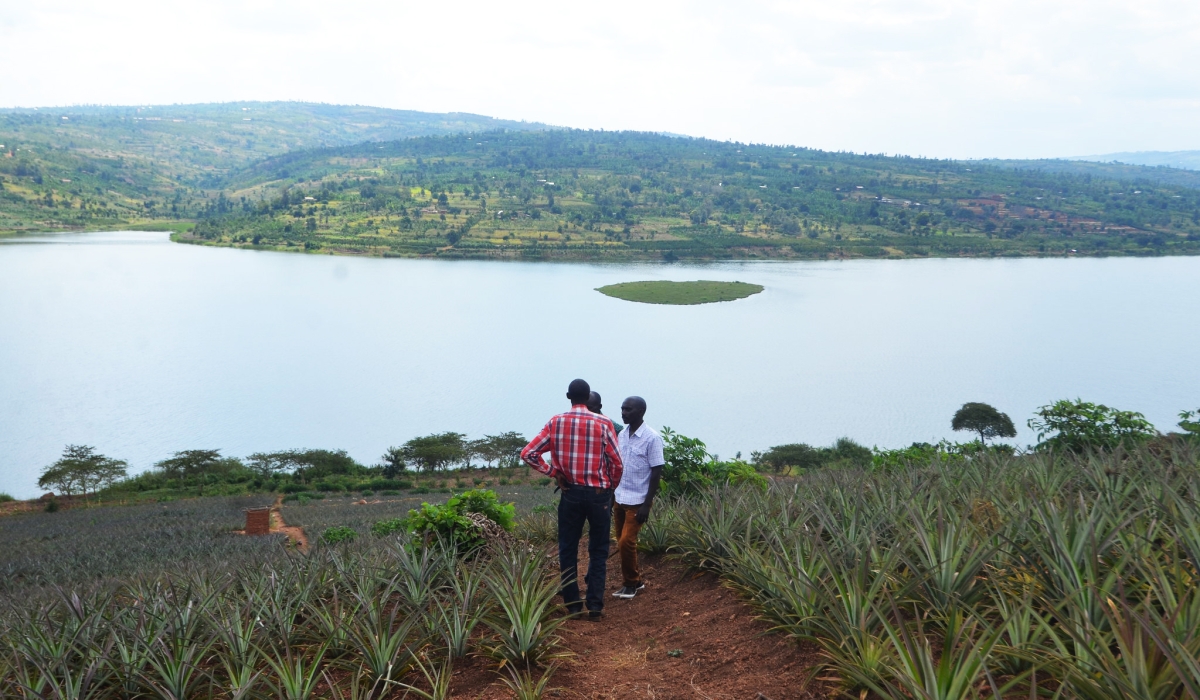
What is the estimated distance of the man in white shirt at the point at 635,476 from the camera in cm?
442

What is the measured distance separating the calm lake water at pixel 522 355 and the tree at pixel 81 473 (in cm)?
239

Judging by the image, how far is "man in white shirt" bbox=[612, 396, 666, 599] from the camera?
442 cm

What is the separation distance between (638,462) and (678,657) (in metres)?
1.25

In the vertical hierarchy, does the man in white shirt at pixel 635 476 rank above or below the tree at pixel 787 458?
above

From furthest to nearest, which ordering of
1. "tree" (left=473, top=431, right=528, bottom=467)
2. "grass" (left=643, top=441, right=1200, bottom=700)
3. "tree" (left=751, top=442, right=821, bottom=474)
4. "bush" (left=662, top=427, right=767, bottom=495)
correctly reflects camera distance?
"tree" (left=473, top=431, right=528, bottom=467), "tree" (left=751, top=442, right=821, bottom=474), "bush" (left=662, top=427, right=767, bottom=495), "grass" (left=643, top=441, right=1200, bottom=700)

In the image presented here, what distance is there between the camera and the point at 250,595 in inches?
142

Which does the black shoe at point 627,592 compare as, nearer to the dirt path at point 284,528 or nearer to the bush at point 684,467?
the bush at point 684,467

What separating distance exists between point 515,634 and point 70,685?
5.47 feet

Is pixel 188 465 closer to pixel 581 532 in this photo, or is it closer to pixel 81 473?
pixel 81 473

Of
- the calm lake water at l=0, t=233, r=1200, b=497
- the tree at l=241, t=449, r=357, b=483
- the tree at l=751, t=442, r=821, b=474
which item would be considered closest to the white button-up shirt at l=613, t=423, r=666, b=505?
the tree at l=751, t=442, r=821, b=474

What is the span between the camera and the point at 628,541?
4.50 meters

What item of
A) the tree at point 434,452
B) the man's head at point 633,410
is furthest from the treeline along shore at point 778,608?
the tree at point 434,452

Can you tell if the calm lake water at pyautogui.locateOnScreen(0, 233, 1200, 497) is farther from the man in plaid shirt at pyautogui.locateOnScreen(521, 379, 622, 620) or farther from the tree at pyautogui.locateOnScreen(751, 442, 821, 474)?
the man in plaid shirt at pyautogui.locateOnScreen(521, 379, 622, 620)

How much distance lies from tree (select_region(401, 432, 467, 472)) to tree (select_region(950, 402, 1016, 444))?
19.5m
